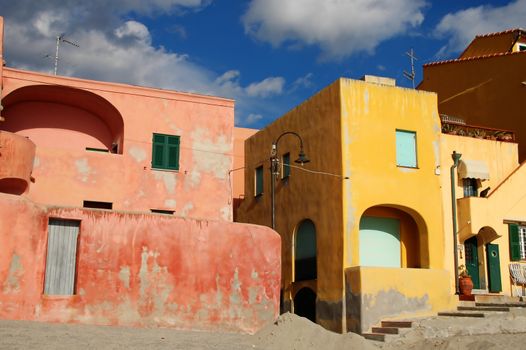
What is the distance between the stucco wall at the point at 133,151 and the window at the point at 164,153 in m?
0.18

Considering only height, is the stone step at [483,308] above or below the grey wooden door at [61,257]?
below

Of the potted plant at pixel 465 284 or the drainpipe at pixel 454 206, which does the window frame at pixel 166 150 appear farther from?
the potted plant at pixel 465 284

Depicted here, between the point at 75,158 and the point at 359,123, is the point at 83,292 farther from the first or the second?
the point at 359,123

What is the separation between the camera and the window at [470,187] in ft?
83.8

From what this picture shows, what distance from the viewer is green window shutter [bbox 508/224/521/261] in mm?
25578

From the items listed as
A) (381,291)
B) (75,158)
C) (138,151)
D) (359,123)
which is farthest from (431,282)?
(75,158)

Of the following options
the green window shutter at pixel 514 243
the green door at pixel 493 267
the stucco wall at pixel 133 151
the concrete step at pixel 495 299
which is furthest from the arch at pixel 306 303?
the green window shutter at pixel 514 243

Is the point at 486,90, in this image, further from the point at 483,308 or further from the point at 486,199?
the point at 483,308

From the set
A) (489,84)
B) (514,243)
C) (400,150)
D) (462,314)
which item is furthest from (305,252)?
(489,84)

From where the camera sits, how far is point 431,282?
74.6 feet

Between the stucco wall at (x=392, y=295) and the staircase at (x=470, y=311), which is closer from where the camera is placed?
the staircase at (x=470, y=311)

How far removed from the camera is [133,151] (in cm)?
2370

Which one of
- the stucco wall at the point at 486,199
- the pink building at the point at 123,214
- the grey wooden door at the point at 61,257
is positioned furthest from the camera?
the stucco wall at the point at 486,199

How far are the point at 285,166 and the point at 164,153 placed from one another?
5.47m
